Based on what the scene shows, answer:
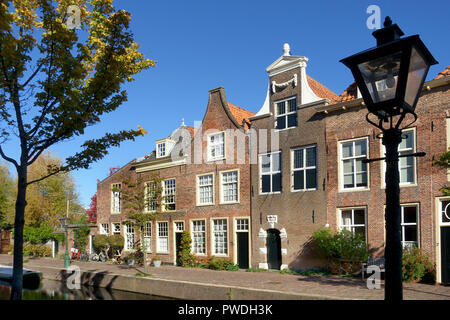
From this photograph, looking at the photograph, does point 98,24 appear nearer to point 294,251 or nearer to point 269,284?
point 269,284

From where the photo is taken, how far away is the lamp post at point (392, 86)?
3582 millimetres

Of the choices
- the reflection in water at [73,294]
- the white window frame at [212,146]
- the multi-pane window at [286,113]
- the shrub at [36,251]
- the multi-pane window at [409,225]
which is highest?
the multi-pane window at [286,113]

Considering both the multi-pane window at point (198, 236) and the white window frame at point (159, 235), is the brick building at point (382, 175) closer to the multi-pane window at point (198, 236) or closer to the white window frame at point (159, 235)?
the multi-pane window at point (198, 236)

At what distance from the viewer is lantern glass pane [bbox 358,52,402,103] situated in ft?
12.5

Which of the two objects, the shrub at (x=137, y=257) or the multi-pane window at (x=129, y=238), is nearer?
the shrub at (x=137, y=257)

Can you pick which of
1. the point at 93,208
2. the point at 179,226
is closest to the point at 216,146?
the point at 179,226

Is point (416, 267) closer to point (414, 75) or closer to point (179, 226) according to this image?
point (414, 75)

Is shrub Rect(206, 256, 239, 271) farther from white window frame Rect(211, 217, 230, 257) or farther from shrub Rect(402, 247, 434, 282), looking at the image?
shrub Rect(402, 247, 434, 282)

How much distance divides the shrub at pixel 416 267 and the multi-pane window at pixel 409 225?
0.92 meters

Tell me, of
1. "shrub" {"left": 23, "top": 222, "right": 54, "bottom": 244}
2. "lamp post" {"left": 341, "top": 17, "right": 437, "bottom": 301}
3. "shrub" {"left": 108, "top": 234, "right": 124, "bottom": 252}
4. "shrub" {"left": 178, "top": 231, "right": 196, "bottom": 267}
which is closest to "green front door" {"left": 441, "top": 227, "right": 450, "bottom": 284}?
"shrub" {"left": 178, "top": 231, "right": 196, "bottom": 267}

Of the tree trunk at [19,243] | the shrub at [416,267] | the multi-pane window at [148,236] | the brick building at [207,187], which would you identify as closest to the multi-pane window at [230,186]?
the brick building at [207,187]

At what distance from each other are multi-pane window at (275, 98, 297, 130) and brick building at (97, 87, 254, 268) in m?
2.31

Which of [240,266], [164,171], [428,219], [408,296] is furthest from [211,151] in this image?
[408,296]

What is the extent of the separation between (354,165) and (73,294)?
12.6 m
